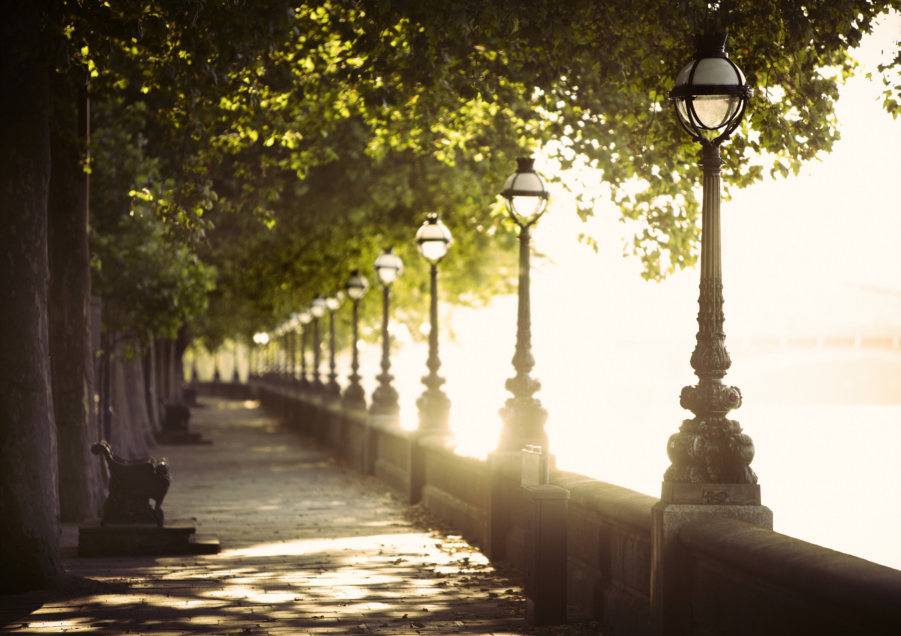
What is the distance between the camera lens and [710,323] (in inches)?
259

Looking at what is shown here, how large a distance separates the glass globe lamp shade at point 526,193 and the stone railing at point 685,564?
2.51 m

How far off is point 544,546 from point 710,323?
2106 mm

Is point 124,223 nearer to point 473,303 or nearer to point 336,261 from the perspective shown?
point 336,261

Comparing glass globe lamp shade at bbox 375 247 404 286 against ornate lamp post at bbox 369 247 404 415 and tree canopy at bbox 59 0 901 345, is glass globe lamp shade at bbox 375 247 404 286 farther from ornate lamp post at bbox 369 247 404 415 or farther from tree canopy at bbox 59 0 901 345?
→ tree canopy at bbox 59 0 901 345

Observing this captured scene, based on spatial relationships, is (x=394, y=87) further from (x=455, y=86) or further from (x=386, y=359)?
(x=386, y=359)

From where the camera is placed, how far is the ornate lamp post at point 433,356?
606 inches

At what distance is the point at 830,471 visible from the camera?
3688 centimetres

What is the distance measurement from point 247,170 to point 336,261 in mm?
16568

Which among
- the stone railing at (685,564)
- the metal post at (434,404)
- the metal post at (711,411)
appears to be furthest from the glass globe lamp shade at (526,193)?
the metal post at (434,404)

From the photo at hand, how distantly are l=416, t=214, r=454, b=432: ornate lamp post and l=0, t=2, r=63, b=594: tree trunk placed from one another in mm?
7510

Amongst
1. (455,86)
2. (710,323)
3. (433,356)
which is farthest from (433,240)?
(710,323)

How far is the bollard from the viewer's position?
746 centimetres

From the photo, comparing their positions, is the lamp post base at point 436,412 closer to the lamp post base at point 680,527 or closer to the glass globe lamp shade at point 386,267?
the glass globe lamp shade at point 386,267

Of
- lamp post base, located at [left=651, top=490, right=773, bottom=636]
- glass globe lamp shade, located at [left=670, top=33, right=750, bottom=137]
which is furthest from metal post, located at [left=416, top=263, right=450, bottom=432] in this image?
lamp post base, located at [left=651, top=490, right=773, bottom=636]
